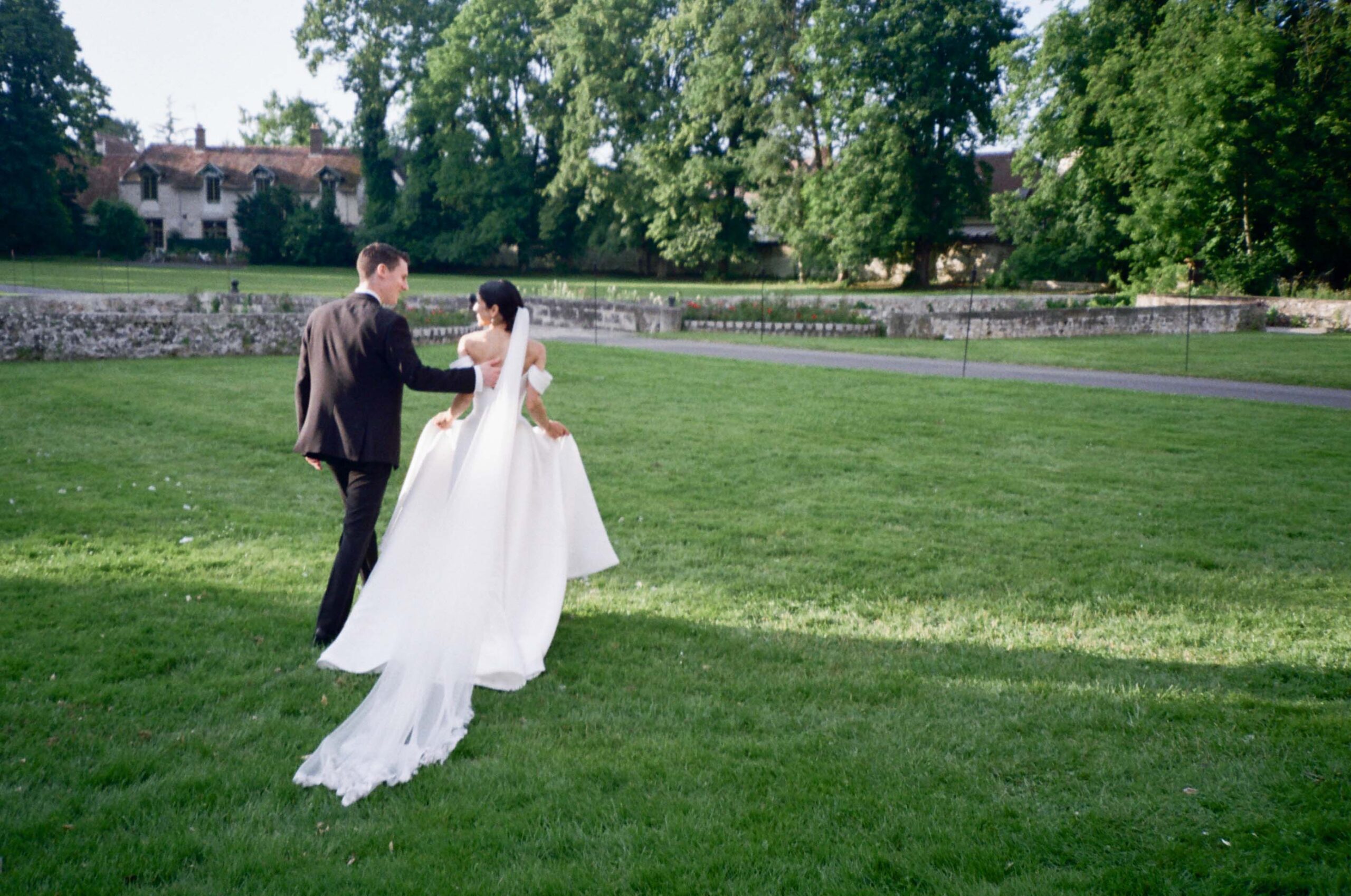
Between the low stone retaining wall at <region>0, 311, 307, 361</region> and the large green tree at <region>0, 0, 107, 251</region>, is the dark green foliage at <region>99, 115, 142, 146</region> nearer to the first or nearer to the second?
the large green tree at <region>0, 0, 107, 251</region>

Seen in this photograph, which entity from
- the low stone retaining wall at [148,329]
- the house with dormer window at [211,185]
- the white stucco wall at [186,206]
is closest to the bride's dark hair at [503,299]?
the low stone retaining wall at [148,329]

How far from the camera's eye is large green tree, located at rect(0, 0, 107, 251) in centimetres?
5306

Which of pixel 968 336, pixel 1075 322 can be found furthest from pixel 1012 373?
pixel 1075 322

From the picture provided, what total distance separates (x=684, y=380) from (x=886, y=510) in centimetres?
764

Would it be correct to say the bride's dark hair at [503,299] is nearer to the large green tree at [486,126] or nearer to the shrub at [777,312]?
the shrub at [777,312]

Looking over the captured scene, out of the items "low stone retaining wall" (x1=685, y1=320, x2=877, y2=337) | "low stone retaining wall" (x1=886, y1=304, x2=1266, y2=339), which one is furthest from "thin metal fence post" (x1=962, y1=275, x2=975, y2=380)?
"low stone retaining wall" (x1=685, y1=320, x2=877, y2=337)

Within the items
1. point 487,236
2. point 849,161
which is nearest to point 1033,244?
point 849,161

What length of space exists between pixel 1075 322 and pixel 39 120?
186 ft

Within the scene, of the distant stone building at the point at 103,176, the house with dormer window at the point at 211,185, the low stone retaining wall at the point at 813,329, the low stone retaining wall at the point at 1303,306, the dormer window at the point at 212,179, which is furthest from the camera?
the house with dormer window at the point at 211,185

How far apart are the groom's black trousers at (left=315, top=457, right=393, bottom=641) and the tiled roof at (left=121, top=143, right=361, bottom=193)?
65652mm

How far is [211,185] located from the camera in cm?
Result: 6506

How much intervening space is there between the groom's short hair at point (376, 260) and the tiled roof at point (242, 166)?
65.5 m

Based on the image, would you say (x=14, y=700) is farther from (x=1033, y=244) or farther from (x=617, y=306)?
(x=1033, y=244)

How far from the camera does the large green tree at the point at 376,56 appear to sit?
197 ft
